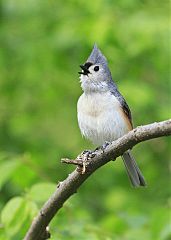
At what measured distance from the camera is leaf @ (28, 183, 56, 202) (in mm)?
2998

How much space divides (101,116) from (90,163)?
2.94 feet

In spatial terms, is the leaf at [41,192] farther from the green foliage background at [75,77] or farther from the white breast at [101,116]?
the green foliage background at [75,77]

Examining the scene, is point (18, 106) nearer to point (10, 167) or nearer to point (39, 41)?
point (39, 41)

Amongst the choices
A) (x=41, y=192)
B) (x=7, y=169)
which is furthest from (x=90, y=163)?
(x=7, y=169)

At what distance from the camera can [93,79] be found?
125 inches

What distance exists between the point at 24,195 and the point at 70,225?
306mm

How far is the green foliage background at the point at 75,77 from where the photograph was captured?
5.38 m

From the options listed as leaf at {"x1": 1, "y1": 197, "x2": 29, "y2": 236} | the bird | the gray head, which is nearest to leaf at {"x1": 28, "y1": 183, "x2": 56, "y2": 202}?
leaf at {"x1": 1, "y1": 197, "x2": 29, "y2": 236}

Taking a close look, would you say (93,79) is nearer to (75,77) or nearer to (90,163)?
(90,163)

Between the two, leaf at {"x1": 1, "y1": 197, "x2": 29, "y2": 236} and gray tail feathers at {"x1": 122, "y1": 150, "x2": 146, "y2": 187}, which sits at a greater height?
gray tail feathers at {"x1": 122, "y1": 150, "x2": 146, "y2": 187}

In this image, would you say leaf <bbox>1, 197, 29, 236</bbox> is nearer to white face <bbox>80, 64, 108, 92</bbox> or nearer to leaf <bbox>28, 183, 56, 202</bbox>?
leaf <bbox>28, 183, 56, 202</bbox>

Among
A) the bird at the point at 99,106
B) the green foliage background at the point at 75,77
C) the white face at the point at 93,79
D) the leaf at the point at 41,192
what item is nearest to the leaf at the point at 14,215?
the leaf at the point at 41,192

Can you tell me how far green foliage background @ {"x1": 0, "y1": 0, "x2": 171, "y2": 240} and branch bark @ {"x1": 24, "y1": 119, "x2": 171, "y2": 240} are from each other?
2.33 metres

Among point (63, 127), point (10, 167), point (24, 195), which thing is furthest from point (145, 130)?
point (63, 127)
